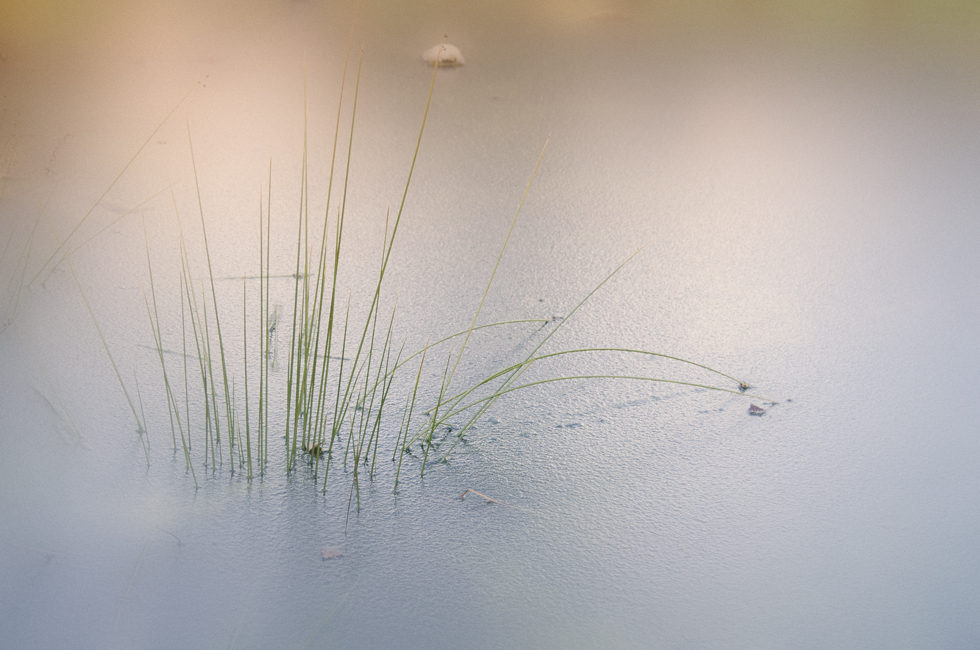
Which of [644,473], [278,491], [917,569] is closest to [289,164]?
[278,491]

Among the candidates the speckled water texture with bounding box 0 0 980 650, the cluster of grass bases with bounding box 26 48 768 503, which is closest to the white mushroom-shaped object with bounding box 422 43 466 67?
the speckled water texture with bounding box 0 0 980 650

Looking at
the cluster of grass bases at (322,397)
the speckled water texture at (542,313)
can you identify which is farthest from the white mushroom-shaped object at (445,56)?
the cluster of grass bases at (322,397)

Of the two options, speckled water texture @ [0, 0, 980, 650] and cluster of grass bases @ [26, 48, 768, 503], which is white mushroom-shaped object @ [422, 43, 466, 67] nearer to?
speckled water texture @ [0, 0, 980, 650]

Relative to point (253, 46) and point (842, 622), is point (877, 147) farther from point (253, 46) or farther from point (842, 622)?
point (253, 46)

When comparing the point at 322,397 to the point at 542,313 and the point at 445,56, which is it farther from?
the point at 445,56

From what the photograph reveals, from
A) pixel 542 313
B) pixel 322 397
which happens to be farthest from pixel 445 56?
pixel 322 397
